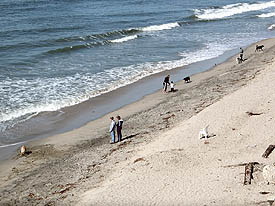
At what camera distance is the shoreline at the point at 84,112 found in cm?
2050

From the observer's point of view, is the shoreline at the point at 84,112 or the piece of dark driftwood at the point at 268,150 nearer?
the piece of dark driftwood at the point at 268,150

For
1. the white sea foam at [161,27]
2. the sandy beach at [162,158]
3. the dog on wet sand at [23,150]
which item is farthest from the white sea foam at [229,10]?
the dog on wet sand at [23,150]

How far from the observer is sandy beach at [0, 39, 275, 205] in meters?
13.4

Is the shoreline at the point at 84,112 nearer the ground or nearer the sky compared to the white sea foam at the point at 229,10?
nearer the ground

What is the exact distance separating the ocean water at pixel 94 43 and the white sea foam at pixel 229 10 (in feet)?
0.45

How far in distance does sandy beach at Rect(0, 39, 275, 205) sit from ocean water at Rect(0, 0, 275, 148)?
3576mm

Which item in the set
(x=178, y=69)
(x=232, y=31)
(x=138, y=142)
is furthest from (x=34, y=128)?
(x=232, y=31)

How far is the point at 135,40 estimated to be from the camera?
142 feet

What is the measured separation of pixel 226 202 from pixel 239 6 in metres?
60.9

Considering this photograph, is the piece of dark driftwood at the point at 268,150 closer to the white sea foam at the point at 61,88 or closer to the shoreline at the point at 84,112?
the shoreline at the point at 84,112

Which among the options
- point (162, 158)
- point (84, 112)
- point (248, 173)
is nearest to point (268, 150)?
point (248, 173)

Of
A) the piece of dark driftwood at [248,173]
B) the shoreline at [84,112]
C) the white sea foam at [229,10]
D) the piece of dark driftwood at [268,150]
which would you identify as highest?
the white sea foam at [229,10]

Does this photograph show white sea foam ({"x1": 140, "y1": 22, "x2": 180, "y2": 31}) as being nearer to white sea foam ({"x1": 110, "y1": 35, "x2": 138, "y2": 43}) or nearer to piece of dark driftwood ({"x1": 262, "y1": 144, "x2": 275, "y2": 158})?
white sea foam ({"x1": 110, "y1": 35, "x2": 138, "y2": 43})

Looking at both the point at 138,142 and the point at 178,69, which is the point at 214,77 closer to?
the point at 178,69
